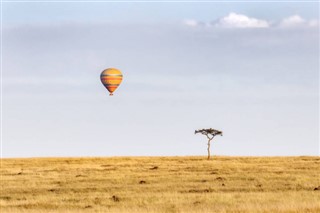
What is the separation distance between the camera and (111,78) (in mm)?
78750

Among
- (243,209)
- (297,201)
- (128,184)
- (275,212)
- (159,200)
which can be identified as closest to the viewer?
(275,212)

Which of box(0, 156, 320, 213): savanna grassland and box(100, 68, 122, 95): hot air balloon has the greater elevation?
box(100, 68, 122, 95): hot air balloon

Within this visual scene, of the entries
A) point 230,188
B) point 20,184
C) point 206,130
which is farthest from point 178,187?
point 206,130

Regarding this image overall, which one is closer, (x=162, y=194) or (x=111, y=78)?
Answer: (x=162, y=194)

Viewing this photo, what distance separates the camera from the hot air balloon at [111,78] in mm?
78875

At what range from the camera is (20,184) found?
163 feet

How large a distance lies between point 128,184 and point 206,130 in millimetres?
60374

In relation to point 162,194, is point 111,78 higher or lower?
higher

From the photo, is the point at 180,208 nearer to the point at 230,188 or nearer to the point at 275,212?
the point at 275,212

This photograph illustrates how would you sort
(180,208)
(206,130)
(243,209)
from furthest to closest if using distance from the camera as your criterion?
1. (206,130)
2. (180,208)
3. (243,209)

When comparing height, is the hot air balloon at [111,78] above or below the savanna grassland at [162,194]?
above

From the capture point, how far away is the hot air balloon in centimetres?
7888

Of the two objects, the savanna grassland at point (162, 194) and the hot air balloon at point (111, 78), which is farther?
the hot air balloon at point (111, 78)

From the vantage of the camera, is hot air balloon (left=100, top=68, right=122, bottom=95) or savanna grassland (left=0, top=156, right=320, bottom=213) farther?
hot air balloon (left=100, top=68, right=122, bottom=95)
